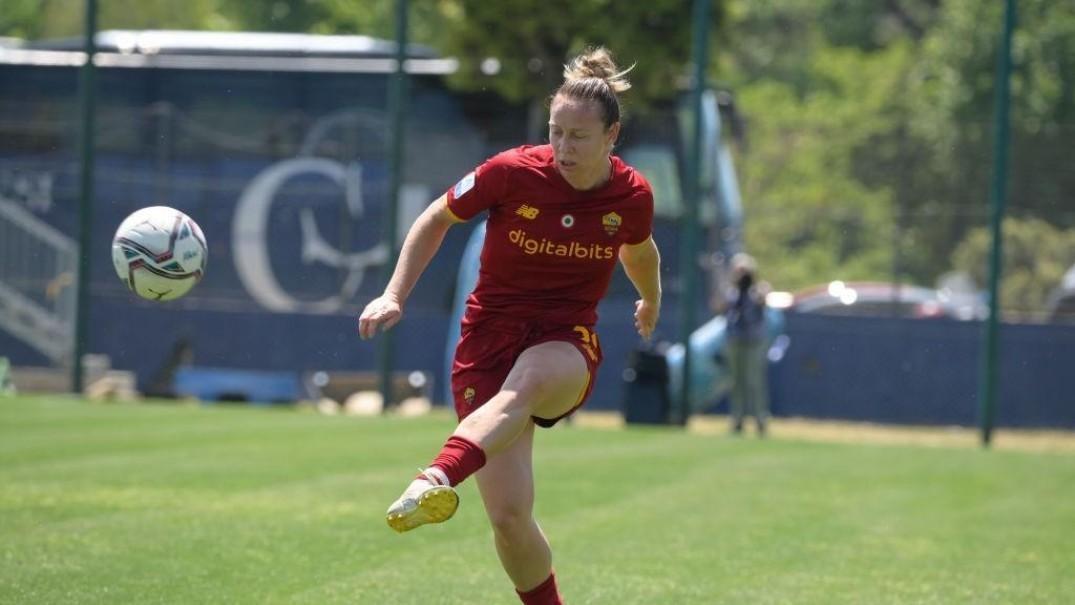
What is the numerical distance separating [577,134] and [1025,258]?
50.8ft

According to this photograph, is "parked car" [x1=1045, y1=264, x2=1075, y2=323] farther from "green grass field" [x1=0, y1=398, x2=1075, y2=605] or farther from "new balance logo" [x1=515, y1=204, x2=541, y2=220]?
"new balance logo" [x1=515, y1=204, x2=541, y2=220]

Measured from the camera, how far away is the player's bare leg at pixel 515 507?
5703 mm

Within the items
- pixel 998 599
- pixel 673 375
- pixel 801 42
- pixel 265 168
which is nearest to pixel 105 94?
pixel 265 168

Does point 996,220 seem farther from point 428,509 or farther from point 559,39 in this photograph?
point 428,509

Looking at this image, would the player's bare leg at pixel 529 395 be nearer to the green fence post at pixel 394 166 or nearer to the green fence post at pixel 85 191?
the green fence post at pixel 394 166

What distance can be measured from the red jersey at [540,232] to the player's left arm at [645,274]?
210 mm

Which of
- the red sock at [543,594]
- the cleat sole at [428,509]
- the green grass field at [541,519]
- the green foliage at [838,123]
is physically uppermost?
the green foliage at [838,123]

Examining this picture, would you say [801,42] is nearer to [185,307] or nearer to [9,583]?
[185,307]

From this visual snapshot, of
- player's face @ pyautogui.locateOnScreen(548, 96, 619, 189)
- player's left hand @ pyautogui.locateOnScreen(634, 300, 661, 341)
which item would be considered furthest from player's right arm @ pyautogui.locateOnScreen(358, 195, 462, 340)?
player's left hand @ pyautogui.locateOnScreen(634, 300, 661, 341)

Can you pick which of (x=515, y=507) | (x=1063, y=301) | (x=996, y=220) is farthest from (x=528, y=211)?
(x=1063, y=301)

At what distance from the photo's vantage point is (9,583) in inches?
275

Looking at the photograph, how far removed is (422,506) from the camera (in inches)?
201

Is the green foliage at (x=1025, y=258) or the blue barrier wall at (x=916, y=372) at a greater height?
the green foliage at (x=1025, y=258)

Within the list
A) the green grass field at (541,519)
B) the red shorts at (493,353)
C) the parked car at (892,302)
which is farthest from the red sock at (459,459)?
the parked car at (892,302)
